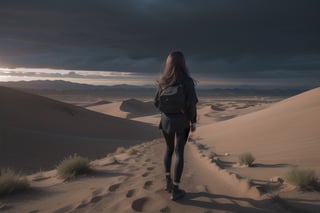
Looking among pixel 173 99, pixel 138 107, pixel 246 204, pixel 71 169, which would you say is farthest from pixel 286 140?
pixel 138 107

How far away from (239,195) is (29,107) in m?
27.8

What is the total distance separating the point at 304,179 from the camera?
6680 mm

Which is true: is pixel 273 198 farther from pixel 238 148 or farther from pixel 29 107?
pixel 29 107

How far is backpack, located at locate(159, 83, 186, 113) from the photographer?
6082 mm

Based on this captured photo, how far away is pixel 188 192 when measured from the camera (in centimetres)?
666

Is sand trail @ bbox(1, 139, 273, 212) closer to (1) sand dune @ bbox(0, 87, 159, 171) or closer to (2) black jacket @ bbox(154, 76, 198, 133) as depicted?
(2) black jacket @ bbox(154, 76, 198, 133)

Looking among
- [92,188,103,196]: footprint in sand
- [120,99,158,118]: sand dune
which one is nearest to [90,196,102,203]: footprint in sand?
[92,188,103,196]: footprint in sand

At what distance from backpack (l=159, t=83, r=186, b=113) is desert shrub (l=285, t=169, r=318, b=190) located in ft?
7.31

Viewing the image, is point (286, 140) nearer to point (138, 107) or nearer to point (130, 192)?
point (130, 192)

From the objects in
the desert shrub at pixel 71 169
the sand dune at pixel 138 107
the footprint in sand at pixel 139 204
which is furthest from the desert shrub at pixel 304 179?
the sand dune at pixel 138 107

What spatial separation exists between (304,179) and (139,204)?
265cm

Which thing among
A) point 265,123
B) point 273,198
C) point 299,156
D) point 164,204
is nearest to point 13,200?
point 164,204

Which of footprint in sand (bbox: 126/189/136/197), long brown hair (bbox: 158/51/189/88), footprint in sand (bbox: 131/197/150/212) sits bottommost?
footprint in sand (bbox: 126/189/136/197)

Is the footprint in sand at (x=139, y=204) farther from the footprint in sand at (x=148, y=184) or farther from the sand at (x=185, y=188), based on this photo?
the footprint in sand at (x=148, y=184)
